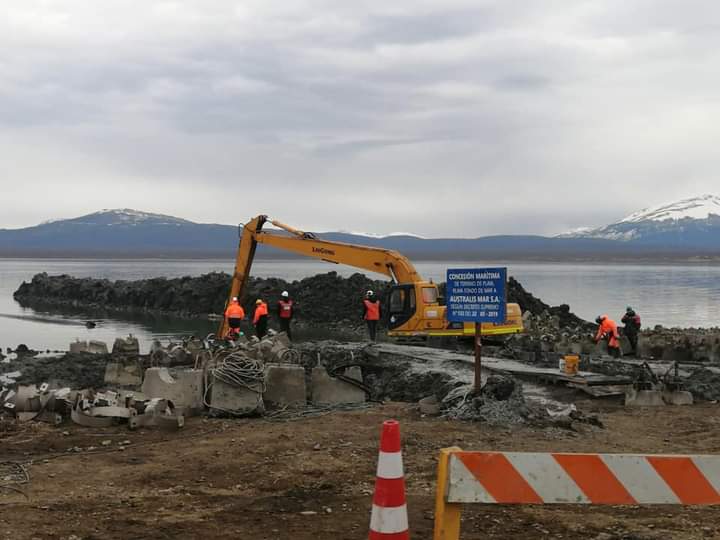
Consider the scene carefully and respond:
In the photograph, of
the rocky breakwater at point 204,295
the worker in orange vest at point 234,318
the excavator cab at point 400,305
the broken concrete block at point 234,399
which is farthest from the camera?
the rocky breakwater at point 204,295

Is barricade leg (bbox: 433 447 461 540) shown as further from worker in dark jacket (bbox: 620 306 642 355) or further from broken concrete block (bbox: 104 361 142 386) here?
worker in dark jacket (bbox: 620 306 642 355)

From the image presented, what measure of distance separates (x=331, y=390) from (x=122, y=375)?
18.2 ft

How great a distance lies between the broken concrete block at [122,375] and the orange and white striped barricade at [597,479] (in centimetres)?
1291

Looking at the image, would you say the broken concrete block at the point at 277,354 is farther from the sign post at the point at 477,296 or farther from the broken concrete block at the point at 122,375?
the sign post at the point at 477,296

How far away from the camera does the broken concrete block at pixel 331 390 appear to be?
12953mm

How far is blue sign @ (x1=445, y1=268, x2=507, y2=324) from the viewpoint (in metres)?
11.2

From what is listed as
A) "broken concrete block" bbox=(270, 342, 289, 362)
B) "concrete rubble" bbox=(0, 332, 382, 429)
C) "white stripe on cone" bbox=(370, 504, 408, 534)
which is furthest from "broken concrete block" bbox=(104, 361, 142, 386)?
"white stripe on cone" bbox=(370, 504, 408, 534)

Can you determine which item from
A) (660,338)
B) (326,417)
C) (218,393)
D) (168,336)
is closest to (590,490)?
(326,417)

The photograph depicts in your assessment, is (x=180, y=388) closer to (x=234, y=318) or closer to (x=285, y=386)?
(x=285, y=386)

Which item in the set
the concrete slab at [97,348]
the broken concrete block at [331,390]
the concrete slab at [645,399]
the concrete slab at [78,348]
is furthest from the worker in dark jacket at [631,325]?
the concrete slab at [78,348]

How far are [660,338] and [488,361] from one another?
26.8 feet

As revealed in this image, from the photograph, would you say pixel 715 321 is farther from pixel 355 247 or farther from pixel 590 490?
pixel 590 490

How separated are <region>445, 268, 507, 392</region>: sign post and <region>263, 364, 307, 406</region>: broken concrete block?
2.50 metres

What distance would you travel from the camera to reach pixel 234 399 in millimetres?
11875
